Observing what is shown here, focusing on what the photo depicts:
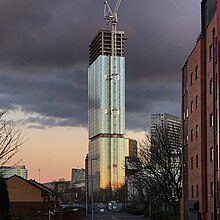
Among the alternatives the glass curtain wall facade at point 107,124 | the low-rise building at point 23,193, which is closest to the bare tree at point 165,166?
the low-rise building at point 23,193

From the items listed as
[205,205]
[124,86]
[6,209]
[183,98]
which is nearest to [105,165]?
[124,86]

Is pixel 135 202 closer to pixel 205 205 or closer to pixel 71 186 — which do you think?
pixel 71 186

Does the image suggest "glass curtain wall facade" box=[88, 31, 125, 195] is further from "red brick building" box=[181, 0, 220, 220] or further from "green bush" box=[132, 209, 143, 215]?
"red brick building" box=[181, 0, 220, 220]

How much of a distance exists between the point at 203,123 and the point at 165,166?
1992cm

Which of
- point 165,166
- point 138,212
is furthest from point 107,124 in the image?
point 165,166

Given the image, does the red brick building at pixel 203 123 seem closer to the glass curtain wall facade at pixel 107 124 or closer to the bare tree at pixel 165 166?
Result: the bare tree at pixel 165 166

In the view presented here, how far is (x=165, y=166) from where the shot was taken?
73625mm

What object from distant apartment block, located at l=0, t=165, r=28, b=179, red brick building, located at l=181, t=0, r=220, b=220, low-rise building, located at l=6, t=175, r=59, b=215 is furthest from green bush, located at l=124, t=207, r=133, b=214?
red brick building, located at l=181, t=0, r=220, b=220

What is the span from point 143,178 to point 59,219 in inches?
768

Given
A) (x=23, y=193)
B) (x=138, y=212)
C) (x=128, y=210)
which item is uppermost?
(x=23, y=193)

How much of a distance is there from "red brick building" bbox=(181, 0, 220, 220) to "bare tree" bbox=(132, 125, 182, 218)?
357 inches

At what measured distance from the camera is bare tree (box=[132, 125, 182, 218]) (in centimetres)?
7350

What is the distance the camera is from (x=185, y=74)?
216 feet

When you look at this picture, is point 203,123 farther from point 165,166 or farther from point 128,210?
point 128,210
